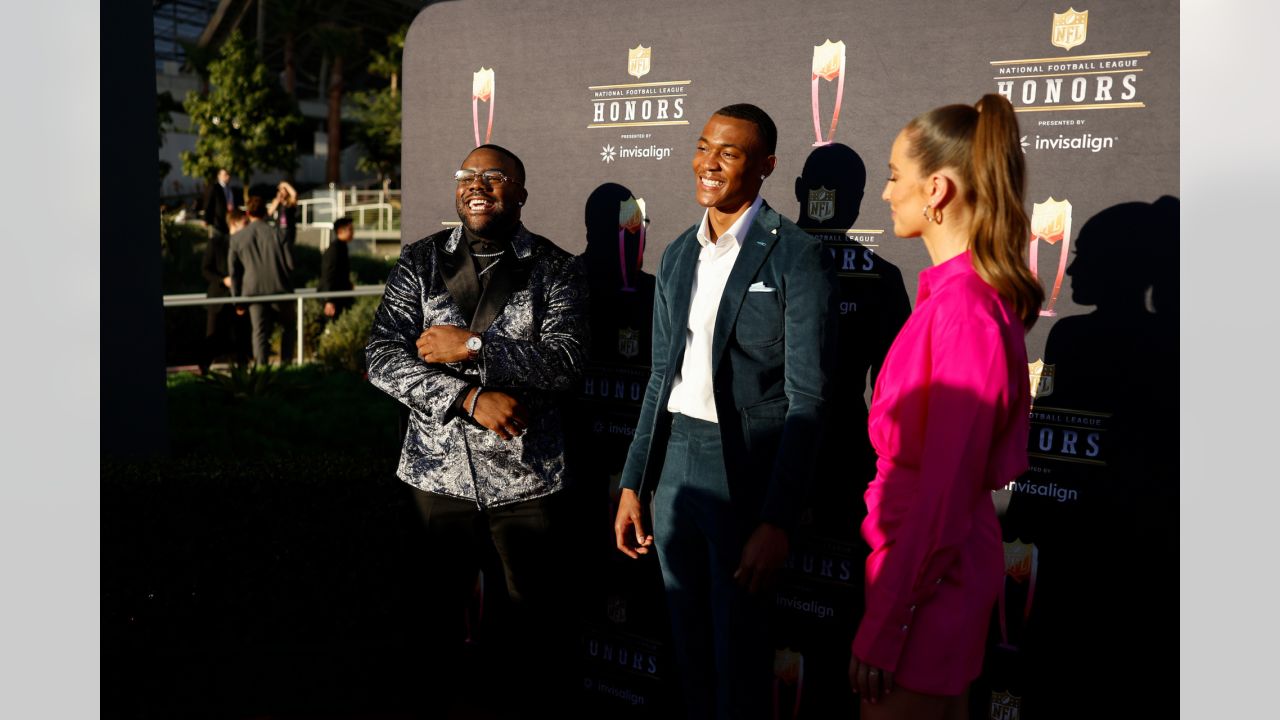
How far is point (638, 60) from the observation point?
12.3 feet

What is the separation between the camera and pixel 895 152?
2146 mm

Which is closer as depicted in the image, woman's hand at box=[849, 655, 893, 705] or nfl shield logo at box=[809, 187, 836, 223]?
woman's hand at box=[849, 655, 893, 705]

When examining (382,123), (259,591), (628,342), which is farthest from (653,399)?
(382,123)

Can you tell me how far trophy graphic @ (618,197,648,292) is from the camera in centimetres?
378

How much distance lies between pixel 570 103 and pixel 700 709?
2.34 metres

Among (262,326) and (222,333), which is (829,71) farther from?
(222,333)

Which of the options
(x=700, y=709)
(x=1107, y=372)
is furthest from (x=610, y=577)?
(x=1107, y=372)

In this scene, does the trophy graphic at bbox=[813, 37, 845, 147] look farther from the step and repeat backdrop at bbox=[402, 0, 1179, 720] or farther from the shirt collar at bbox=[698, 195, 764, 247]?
the shirt collar at bbox=[698, 195, 764, 247]

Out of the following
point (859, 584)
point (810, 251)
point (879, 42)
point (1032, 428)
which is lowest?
point (859, 584)

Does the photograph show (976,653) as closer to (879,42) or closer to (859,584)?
(859,584)

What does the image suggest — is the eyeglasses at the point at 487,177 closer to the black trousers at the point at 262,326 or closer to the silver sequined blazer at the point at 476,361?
the silver sequined blazer at the point at 476,361

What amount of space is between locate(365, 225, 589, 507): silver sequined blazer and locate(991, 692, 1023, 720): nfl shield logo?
5.19ft

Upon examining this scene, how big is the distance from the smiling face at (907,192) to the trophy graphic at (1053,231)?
99cm

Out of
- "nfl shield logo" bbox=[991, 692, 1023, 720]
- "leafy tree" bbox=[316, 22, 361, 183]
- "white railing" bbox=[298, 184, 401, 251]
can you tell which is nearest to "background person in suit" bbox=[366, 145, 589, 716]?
"nfl shield logo" bbox=[991, 692, 1023, 720]
